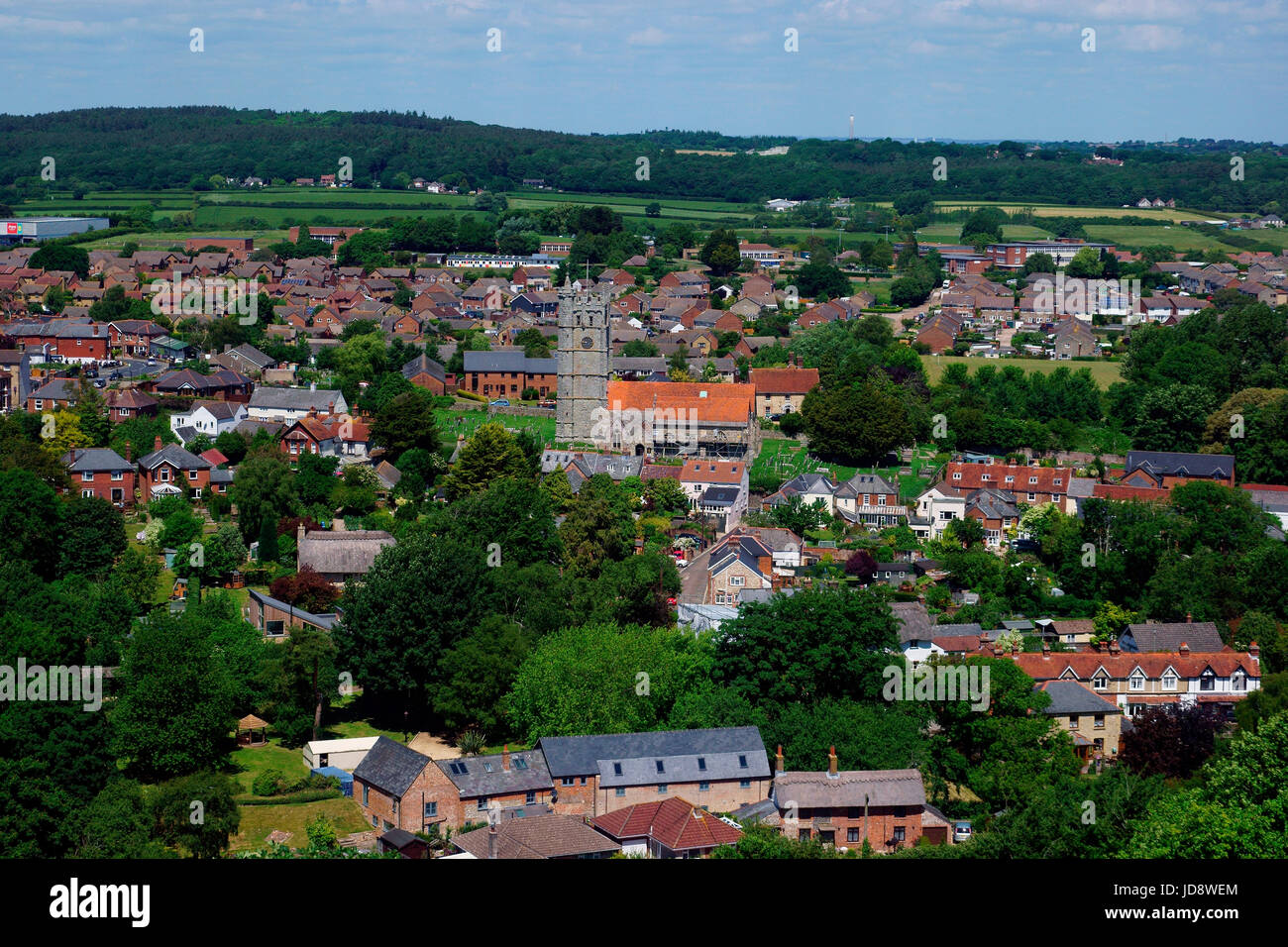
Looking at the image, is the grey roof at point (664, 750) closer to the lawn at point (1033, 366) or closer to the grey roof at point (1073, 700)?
the grey roof at point (1073, 700)

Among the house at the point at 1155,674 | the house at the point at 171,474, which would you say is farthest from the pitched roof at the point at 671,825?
the house at the point at 171,474

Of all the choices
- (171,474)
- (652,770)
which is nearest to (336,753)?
(652,770)

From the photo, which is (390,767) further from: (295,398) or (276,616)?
(295,398)

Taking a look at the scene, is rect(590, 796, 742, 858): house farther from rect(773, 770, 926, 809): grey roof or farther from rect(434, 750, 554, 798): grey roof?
rect(773, 770, 926, 809): grey roof

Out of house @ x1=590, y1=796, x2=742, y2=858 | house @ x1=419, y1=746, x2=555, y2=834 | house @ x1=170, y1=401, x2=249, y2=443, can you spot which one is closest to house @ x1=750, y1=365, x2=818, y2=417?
house @ x1=170, y1=401, x2=249, y2=443

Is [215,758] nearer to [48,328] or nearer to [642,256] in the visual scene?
[48,328]

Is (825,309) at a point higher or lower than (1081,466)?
higher
